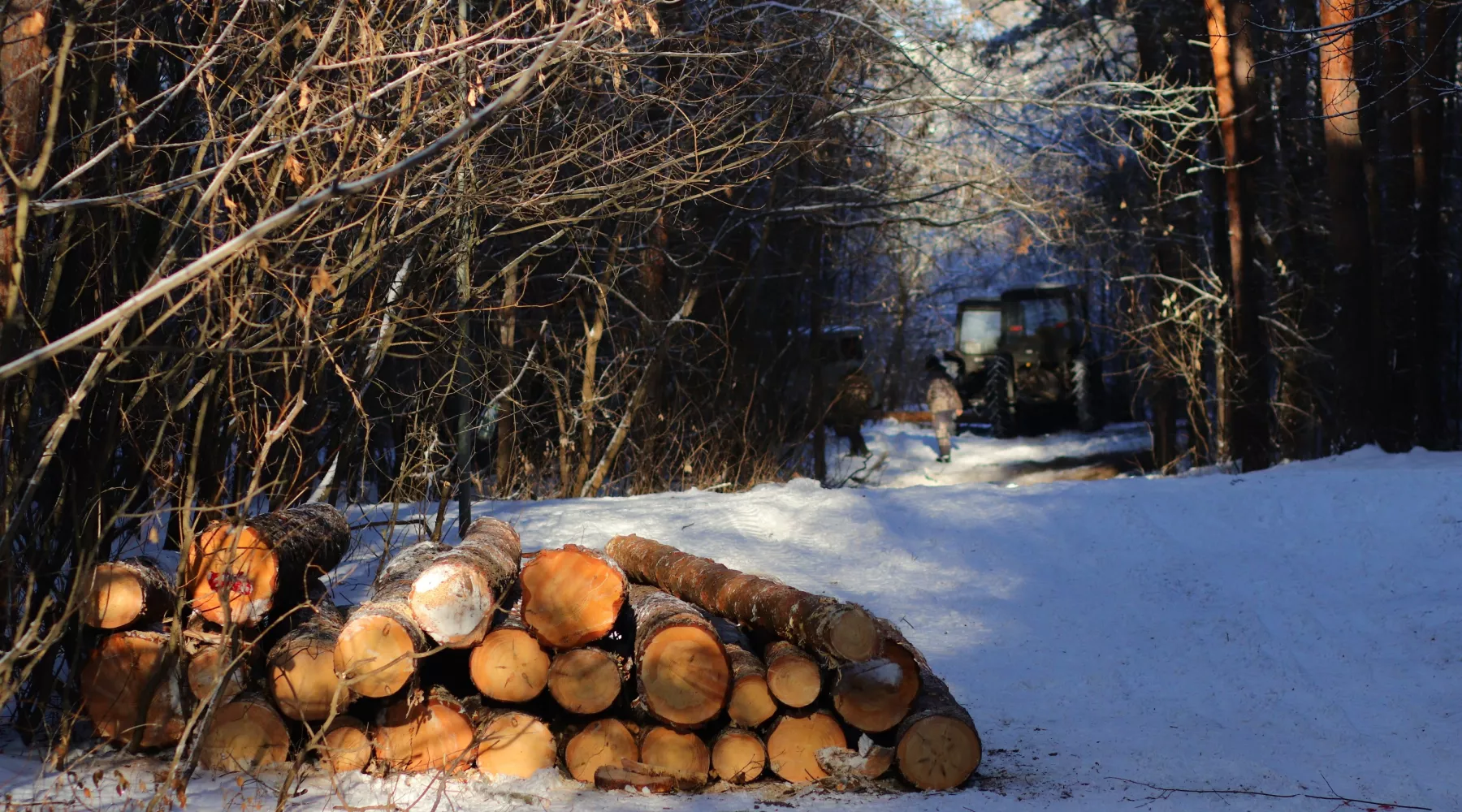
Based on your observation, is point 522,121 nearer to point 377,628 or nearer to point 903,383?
point 377,628

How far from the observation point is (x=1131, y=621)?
26.0ft

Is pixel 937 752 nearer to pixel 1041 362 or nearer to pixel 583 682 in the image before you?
pixel 583 682

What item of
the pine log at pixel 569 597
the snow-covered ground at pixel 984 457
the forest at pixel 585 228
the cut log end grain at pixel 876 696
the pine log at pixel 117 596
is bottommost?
the snow-covered ground at pixel 984 457

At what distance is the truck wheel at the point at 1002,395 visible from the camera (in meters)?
25.6

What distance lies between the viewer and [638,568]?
6.91 metres

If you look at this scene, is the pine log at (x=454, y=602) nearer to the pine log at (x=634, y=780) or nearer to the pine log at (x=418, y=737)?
the pine log at (x=418, y=737)

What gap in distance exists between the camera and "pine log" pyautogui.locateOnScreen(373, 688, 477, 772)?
5.00 m

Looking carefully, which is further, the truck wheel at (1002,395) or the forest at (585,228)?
the truck wheel at (1002,395)

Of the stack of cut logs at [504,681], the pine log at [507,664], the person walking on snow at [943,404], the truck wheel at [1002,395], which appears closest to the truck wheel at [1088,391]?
the truck wheel at [1002,395]

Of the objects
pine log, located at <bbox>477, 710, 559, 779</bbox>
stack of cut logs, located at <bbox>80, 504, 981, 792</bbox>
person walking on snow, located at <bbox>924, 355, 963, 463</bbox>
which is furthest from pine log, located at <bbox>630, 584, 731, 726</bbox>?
person walking on snow, located at <bbox>924, 355, 963, 463</bbox>

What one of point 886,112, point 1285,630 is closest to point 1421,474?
point 1285,630

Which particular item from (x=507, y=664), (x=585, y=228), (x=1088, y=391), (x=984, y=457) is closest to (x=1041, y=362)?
(x=1088, y=391)

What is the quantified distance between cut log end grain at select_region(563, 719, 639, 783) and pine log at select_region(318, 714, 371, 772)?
81cm

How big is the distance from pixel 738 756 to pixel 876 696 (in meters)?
0.62
